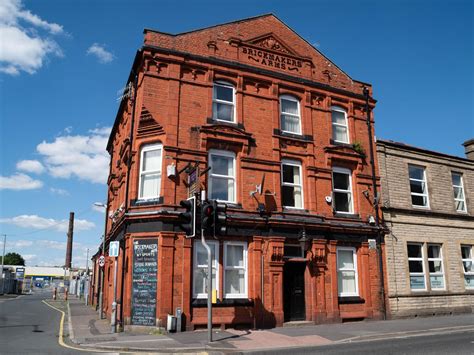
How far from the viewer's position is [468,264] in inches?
813

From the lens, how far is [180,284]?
46.1ft

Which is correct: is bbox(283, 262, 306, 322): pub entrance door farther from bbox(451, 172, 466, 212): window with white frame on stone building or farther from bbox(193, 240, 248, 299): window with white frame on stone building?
bbox(451, 172, 466, 212): window with white frame on stone building

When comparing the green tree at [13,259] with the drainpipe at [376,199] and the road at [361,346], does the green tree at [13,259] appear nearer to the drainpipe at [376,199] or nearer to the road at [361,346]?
the road at [361,346]

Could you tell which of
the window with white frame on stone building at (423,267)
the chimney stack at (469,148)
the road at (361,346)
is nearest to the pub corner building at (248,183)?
the window with white frame on stone building at (423,267)

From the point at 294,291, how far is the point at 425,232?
781 cm

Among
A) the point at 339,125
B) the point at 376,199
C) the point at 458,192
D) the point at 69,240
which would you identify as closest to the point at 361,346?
the point at 376,199

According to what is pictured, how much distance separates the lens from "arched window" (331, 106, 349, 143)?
1922 centimetres

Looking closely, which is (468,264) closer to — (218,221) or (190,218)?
(218,221)

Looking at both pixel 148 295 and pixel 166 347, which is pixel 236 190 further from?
pixel 166 347

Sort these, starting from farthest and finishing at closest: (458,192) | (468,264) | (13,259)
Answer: (13,259), (458,192), (468,264)

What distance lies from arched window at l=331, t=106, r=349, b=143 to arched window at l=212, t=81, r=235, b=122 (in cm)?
517

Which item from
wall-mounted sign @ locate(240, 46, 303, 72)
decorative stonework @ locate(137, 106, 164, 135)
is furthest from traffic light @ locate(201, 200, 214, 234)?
wall-mounted sign @ locate(240, 46, 303, 72)

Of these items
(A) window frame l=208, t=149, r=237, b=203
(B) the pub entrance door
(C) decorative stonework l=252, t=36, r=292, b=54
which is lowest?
(B) the pub entrance door

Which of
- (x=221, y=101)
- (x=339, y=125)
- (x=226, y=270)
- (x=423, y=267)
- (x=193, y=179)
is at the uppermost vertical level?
(x=221, y=101)
